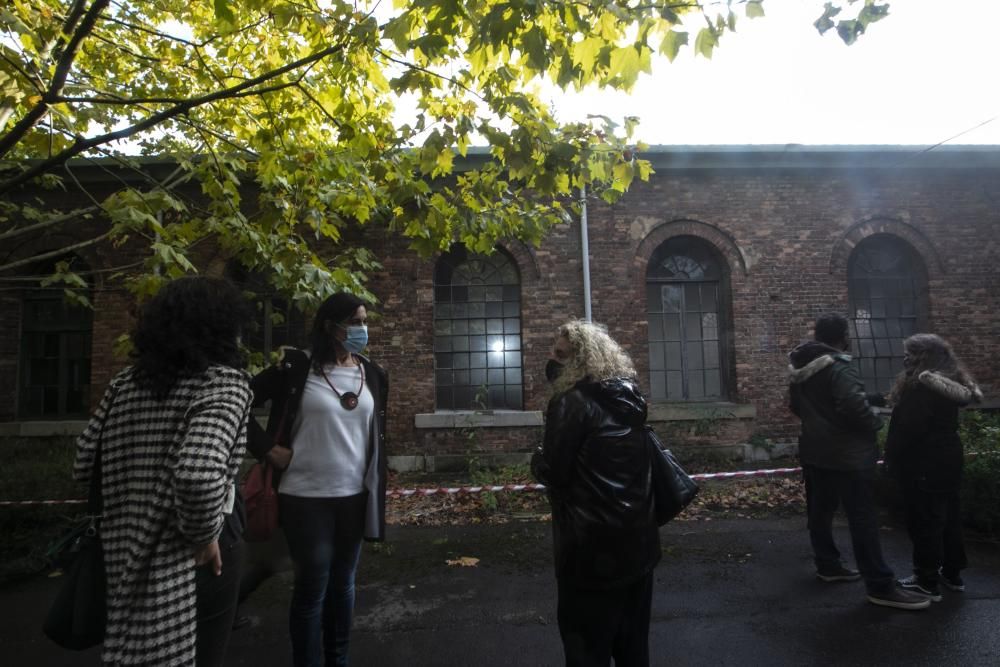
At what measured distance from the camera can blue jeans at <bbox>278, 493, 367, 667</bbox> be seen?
2.47 m

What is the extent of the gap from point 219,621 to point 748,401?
8301 millimetres

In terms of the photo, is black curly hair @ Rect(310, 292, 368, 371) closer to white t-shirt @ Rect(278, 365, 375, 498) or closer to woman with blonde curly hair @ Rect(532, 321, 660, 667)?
white t-shirt @ Rect(278, 365, 375, 498)

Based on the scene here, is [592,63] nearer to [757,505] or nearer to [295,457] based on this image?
[295,457]

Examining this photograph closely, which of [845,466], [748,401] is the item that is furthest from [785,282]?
[845,466]

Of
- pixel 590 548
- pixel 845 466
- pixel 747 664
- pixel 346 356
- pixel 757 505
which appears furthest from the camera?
pixel 757 505

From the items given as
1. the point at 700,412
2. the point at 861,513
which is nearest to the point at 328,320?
the point at 861,513

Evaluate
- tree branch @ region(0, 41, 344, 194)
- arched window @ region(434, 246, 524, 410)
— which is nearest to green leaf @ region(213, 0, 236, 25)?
tree branch @ region(0, 41, 344, 194)

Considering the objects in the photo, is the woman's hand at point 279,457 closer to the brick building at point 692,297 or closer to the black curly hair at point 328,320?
the black curly hair at point 328,320

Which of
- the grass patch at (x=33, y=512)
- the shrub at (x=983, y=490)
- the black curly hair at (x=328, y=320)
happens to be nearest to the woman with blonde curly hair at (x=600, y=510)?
the black curly hair at (x=328, y=320)

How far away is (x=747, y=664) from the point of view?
3090 mm

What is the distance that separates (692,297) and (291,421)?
7.81m

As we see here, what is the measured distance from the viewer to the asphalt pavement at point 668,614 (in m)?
3.21

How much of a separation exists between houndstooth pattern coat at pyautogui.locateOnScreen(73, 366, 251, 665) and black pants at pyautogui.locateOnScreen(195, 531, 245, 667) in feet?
0.21

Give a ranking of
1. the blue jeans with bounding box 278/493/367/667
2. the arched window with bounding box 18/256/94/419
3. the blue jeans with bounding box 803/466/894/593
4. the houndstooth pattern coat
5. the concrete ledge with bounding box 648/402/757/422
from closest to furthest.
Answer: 1. the houndstooth pattern coat
2. the blue jeans with bounding box 278/493/367/667
3. the blue jeans with bounding box 803/466/894/593
4. the concrete ledge with bounding box 648/402/757/422
5. the arched window with bounding box 18/256/94/419
